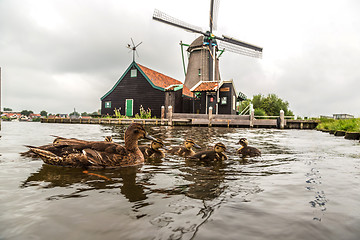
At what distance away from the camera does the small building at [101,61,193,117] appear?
29344 millimetres

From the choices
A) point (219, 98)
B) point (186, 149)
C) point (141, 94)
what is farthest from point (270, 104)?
point (186, 149)

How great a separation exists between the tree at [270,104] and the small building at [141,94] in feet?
121

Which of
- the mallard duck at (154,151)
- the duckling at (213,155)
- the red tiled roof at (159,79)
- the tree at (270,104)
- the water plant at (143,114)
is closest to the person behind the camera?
the duckling at (213,155)

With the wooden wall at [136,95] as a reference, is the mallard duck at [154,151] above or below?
below

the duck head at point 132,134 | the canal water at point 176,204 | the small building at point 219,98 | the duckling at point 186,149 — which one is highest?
the small building at point 219,98

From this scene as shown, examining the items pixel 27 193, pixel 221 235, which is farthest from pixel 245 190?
pixel 27 193

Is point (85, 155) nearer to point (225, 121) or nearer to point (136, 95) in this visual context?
point (225, 121)

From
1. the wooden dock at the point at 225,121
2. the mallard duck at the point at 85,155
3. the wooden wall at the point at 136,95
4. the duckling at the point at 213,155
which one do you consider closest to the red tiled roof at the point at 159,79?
the wooden wall at the point at 136,95

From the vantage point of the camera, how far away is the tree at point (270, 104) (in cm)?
6122

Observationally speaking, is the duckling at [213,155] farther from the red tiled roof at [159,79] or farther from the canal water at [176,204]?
the red tiled roof at [159,79]

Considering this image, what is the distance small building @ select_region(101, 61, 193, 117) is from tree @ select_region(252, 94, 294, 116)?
121 ft

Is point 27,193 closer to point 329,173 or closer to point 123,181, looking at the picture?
point 123,181

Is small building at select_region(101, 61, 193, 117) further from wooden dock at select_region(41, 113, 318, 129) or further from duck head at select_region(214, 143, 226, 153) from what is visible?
duck head at select_region(214, 143, 226, 153)

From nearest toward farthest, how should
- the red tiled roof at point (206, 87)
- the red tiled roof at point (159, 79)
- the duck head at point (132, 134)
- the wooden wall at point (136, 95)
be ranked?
the duck head at point (132, 134) < the red tiled roof at point (206, 87) < the wooden wall at point (136, 95) < the red tiled roof at point (159, 79)
